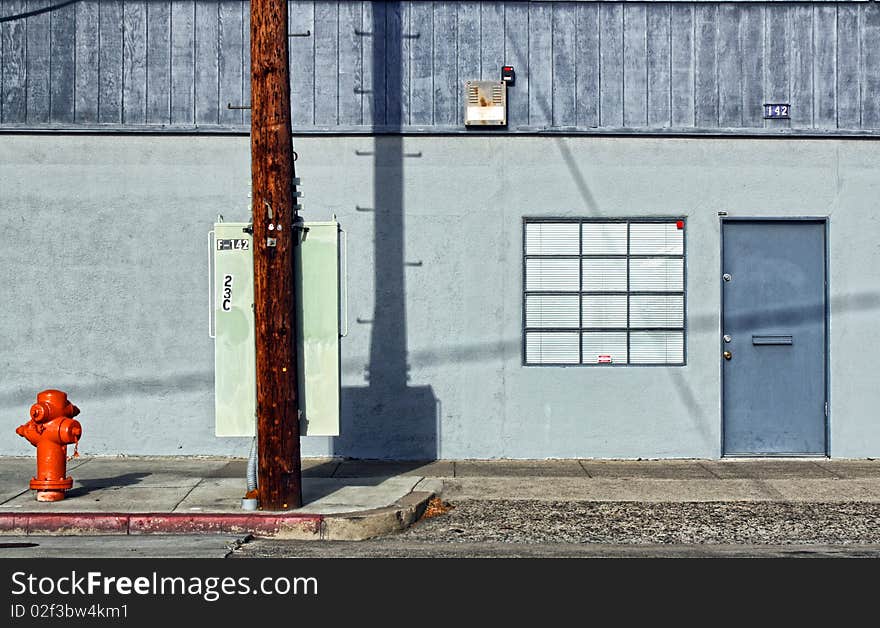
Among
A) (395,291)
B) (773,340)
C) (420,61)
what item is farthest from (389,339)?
(773,340)

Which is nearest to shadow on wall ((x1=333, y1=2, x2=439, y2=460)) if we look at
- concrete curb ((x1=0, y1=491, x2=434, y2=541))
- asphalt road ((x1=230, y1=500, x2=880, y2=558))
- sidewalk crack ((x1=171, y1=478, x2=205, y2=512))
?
sidewalk crack ((x1=171, y1=478, x2=205, y2=512))

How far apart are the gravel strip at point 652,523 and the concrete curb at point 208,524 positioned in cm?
36

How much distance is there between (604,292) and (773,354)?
6.89 feet

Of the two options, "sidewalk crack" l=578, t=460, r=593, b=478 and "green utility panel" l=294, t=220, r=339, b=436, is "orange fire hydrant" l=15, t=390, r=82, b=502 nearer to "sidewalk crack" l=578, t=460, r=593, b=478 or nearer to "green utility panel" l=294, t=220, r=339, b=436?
"green utility panel" l=294, t=220, r=339, b=436

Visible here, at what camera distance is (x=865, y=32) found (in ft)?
43.3

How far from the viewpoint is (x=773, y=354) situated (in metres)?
13.2

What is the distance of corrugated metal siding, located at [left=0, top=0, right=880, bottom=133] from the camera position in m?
13.1

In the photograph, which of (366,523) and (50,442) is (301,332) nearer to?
(366,523)

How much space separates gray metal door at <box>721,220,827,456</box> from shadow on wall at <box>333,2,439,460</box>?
3545 mm

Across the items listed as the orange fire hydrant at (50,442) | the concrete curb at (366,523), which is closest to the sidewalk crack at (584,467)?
the concrete curb at (366,523)

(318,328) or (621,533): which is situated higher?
(318,328)

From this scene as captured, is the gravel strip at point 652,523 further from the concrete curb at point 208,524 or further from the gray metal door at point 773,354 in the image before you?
the gray metal door at point 773,354

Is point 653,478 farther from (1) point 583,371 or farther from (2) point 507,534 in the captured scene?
(2) point 507,534

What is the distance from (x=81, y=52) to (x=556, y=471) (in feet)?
23.7
